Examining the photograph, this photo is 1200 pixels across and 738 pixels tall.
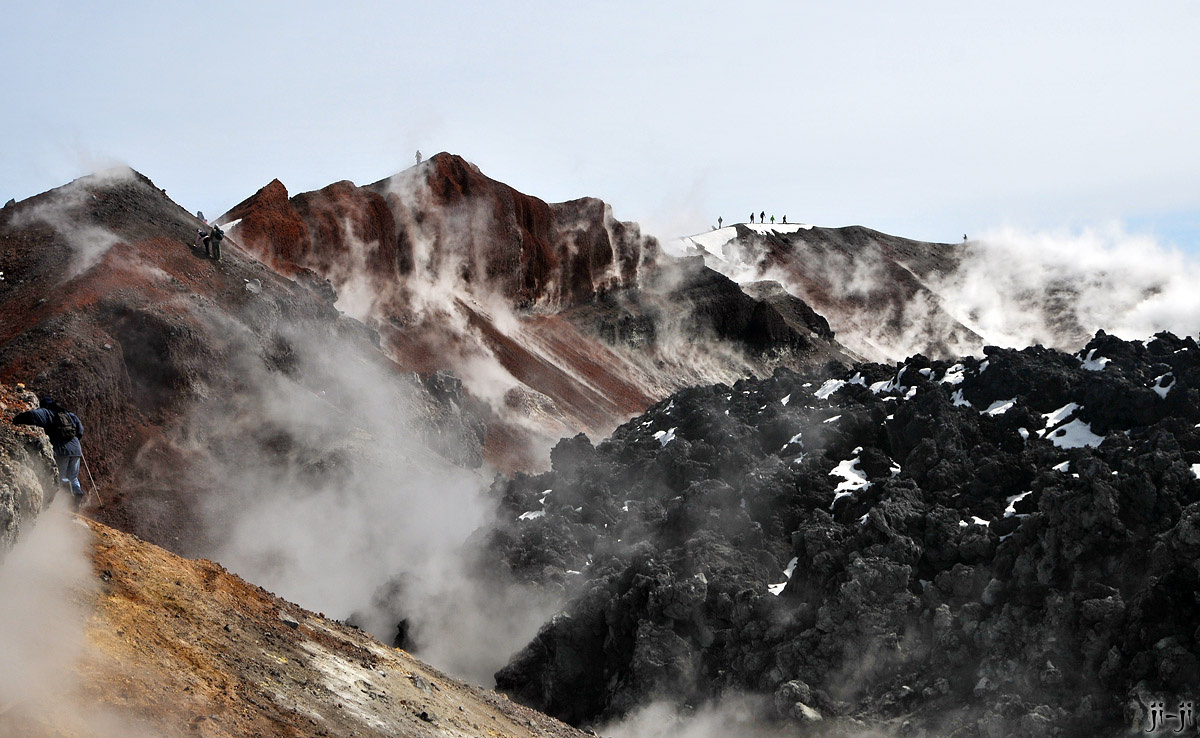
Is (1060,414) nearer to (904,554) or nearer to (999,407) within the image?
(999,407)

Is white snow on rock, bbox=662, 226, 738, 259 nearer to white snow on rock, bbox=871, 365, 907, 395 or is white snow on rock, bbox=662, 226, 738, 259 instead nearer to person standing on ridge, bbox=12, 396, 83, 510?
white snow on rock, bbox=871, 365, 907, 395

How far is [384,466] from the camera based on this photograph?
3828cm

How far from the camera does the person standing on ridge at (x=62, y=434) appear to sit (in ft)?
46.2

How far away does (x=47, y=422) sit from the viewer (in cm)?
1416

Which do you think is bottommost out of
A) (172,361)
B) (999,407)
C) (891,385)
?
(999,407)

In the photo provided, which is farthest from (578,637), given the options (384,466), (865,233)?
(865,233)

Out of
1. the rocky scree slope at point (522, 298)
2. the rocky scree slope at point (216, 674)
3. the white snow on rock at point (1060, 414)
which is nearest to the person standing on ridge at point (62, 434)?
the rocky scree slope at point (216, 674)

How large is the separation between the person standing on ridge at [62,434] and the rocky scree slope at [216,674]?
2.34 feet

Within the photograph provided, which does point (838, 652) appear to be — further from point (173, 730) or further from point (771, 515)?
point (173, 730)

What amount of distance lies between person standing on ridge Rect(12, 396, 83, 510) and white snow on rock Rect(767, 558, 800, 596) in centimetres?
1300

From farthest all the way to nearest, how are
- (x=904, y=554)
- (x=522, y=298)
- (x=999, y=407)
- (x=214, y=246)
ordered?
(x=522, y=298)
(x=214, y=246)
(x=999, y=407)
(x=904, y=554)

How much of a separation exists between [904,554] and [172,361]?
88.2 feet

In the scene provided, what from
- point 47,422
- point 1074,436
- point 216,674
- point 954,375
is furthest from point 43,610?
point 954,375

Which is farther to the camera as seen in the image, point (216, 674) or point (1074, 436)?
point (1074, 436)
